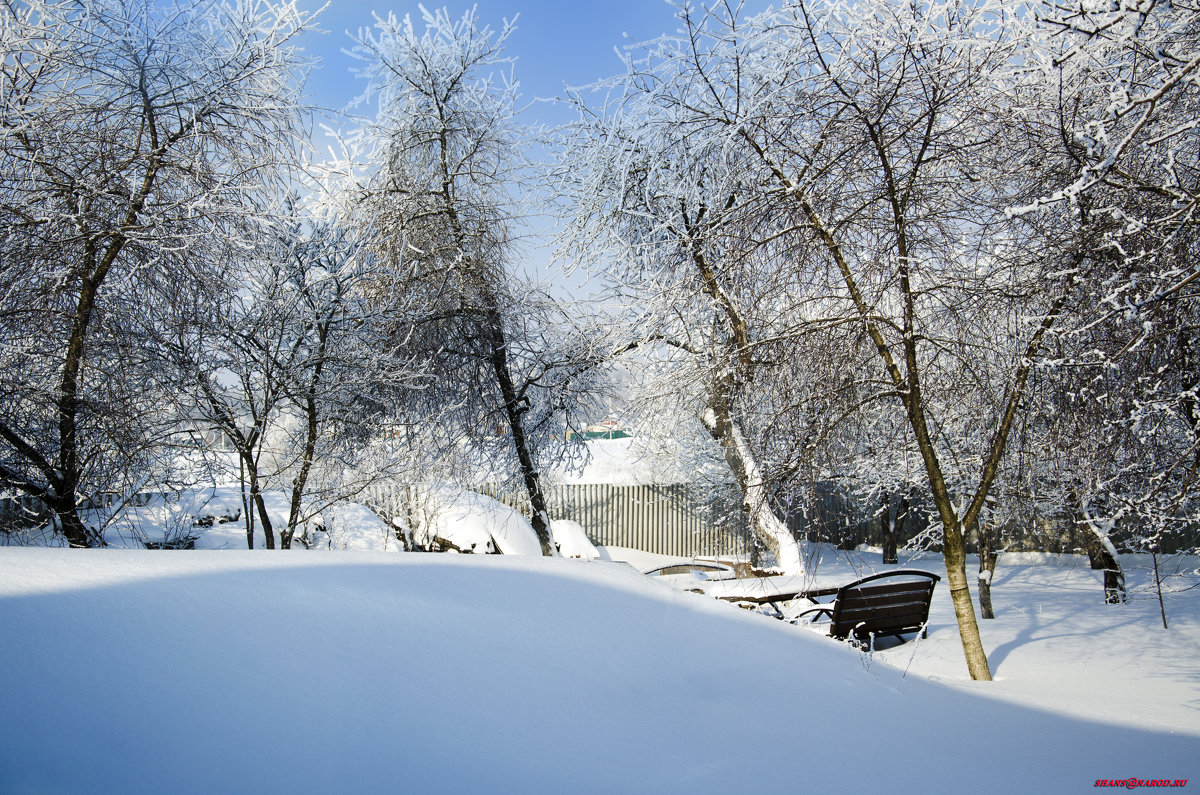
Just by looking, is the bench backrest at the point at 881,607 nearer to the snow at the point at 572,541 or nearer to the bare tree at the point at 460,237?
the bare tree at the point at 460,237

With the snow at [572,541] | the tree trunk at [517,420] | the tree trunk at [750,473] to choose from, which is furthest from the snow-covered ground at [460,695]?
the snow at [572,541]

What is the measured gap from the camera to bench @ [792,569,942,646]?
571 centimetres

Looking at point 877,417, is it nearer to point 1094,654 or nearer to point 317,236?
point 1094,654

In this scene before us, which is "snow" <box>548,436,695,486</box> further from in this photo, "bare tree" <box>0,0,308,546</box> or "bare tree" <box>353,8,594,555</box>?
"bare tree" <box>0,0,308,546</box>

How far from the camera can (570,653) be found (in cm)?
200

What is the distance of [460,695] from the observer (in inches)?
65.6

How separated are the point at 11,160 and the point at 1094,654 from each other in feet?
29.6

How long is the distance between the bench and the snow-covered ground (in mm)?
2738

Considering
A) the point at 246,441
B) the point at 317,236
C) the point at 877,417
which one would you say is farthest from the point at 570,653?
the point at 317,236

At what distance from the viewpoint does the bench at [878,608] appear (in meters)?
5.71

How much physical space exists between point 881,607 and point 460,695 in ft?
17.0

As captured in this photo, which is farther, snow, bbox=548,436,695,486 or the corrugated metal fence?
the corrugated metal fence

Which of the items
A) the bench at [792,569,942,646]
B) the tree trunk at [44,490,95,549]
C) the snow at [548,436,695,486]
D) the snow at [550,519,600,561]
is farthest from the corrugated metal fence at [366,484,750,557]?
the tree trunk at [44,490,95,549]

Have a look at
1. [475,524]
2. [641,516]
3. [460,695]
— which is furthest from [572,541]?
[460,695]
